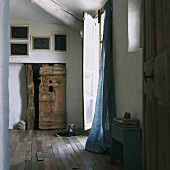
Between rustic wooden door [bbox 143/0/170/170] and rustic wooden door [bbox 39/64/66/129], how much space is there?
16.2ft

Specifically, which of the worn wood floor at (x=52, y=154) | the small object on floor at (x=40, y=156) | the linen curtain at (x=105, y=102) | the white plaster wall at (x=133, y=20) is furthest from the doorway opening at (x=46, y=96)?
the white plaster wall at (x=133, y=20)

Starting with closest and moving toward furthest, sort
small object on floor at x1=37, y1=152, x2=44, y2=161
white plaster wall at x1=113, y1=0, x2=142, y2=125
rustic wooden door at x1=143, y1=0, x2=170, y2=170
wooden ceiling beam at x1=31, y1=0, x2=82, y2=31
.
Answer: rustic wooden door at x1=143, y1=0, x2=170, y2=170, white plaster wall at x1=113, y1=0, x2=142, y2=125, small object on floor at x1=37, y1=152, x2=44, y2=161, wooden ceiling beam at x1=31, y1=0, x2=82, y2=31

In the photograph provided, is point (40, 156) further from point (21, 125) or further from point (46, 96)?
point (46, 96)

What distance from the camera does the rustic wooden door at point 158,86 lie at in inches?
53.4

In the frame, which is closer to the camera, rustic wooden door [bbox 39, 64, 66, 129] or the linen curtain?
the linen curtain

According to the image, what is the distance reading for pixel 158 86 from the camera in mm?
1565

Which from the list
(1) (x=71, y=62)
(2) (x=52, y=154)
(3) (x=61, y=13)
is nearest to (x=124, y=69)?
(2) (x=52, y=154)

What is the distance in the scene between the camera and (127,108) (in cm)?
397

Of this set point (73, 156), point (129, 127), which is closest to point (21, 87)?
point (73, 156)

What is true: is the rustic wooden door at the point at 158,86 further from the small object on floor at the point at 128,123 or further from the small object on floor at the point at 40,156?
the small object on floor at the point at 40,156

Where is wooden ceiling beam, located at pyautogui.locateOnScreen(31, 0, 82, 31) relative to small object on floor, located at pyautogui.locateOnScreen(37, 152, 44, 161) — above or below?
above

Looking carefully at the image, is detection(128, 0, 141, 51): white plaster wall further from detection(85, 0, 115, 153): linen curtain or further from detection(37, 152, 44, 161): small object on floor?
detection(37, 152, 44, 161): small object on floor

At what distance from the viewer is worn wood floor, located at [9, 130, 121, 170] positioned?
3811mm

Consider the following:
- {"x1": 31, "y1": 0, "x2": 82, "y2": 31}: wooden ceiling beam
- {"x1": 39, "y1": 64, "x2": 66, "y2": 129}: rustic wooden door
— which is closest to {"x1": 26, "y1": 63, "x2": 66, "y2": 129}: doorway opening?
{"x1": 39, "y1": 64, "x2": 66, "y2": 129}: rustic wooden door
